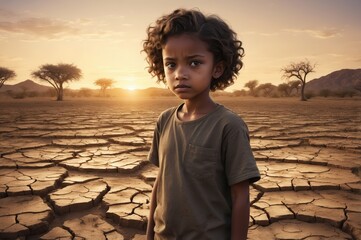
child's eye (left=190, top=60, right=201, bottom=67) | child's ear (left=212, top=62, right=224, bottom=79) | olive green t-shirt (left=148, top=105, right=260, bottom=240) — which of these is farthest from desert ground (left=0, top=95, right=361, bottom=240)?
child's eye (left=190, top=60, right=201, bottom=67)

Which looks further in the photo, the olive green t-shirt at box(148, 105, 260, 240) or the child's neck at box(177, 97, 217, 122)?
the child's neck at box(177, 97, 217, 122)

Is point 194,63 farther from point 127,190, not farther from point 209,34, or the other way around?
point 127,190

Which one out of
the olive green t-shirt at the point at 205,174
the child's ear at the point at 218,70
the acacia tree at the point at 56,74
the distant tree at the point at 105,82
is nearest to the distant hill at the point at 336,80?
the distant tree at the point at 105,82

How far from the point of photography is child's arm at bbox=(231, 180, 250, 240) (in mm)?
1091

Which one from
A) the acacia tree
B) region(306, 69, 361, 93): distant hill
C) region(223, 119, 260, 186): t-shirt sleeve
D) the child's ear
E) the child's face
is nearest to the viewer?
region(223, 119, 260, 186): t-shirt sleeve

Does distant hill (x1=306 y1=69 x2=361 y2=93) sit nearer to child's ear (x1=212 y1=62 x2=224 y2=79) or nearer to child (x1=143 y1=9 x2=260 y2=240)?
child's ear (x1=212 y1=62 x2=224 y2=79)

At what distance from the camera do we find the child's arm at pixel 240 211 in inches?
42.9

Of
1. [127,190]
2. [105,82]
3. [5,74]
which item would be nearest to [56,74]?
[5,74]

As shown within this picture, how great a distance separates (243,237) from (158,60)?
2.92 ft

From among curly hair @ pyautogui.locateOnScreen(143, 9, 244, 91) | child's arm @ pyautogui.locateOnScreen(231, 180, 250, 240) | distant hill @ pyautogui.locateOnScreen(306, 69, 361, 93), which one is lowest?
child's arm @ pyautogui.locateOnScreen(231, 180, 250, 240)

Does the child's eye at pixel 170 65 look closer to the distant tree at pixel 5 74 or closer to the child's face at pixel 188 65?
the child's face at pixel 188 65

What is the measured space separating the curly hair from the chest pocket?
0.39 meters

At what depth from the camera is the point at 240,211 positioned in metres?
1.09

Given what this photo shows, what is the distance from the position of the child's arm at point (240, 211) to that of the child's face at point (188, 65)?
38 centimetres
